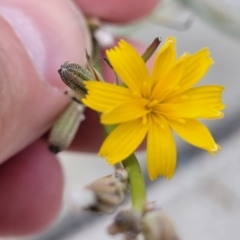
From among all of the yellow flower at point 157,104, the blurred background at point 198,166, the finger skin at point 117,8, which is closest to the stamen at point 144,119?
the yellow flower at point 157,104

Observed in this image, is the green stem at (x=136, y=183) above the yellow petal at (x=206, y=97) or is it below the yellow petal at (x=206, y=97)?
below

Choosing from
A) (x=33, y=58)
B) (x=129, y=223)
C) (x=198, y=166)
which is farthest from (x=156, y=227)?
(x=198, y=166)

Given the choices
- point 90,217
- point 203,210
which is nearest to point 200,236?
point 203,210

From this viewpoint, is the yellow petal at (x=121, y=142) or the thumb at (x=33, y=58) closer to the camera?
the yellow petal at (x=121, y=142)

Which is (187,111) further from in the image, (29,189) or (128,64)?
(29,189)

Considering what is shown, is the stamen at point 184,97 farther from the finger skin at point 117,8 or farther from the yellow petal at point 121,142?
the finger skin at point 117,8

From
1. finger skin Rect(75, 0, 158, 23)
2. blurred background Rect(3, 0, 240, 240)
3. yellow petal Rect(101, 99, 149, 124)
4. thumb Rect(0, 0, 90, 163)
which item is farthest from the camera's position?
blurred background Rect(3, 0, 240, 240)

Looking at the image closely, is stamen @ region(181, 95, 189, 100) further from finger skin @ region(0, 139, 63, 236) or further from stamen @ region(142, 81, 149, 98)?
finger skin @ region(0, 139, 63, 236)

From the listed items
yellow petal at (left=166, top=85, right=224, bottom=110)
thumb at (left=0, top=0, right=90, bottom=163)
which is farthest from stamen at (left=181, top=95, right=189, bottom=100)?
thumb at (left=0, top=0, right=90, bottom=163)

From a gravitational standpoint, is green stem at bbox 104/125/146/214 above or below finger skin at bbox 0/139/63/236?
above
